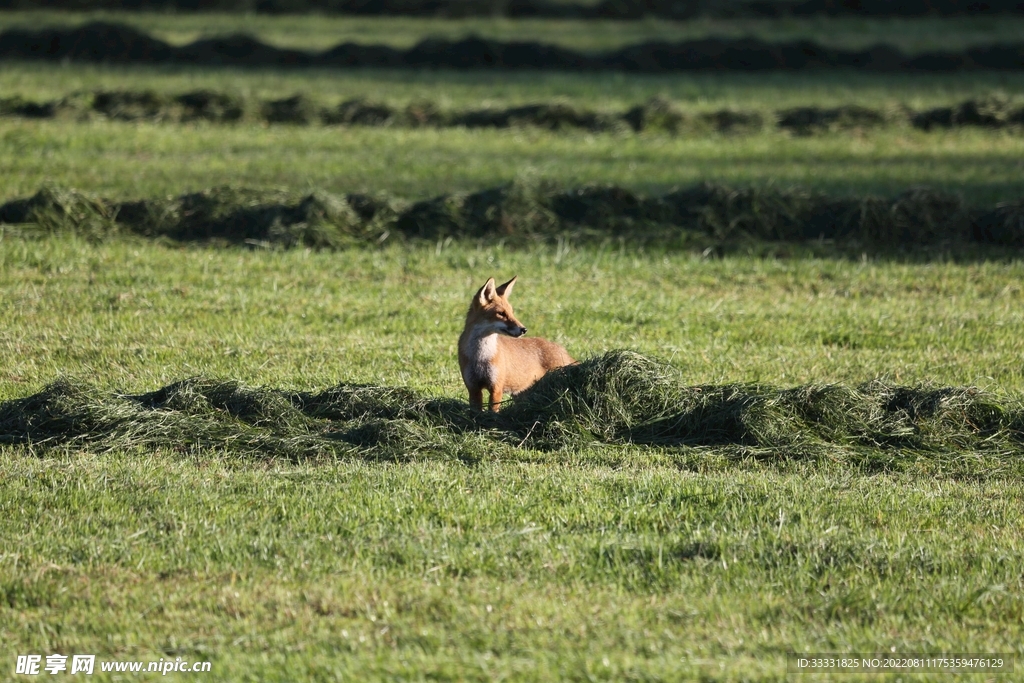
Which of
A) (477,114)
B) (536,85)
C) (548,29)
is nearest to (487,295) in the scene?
(477,114)

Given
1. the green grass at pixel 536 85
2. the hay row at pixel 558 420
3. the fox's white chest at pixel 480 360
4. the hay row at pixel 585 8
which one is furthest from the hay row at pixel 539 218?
the hay row at pixel 585 8

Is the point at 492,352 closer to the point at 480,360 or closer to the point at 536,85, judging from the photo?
the point at 480,360

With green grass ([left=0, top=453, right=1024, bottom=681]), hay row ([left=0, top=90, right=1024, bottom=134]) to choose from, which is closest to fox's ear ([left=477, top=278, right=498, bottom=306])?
green grass ([left=0, top=453, right=1024, bottom=681])

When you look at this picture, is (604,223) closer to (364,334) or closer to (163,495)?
(364,334)

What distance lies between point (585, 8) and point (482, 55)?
1164 centimetres

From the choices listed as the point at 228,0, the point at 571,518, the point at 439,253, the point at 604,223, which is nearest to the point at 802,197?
the point at 604,223

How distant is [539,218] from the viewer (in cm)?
1475

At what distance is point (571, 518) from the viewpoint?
6809mm

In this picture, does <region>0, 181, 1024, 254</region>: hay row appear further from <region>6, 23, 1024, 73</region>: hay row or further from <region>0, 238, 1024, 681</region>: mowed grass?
<region>6, 23, 1024, 73</region>: hay row

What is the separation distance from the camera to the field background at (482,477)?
5559 millimetres

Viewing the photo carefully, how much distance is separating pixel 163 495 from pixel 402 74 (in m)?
22.0

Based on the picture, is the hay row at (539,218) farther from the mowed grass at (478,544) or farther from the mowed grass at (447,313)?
the mowed grass at (478,544)

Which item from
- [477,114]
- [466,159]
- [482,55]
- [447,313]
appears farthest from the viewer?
[482,55]

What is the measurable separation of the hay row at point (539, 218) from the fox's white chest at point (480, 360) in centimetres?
549
